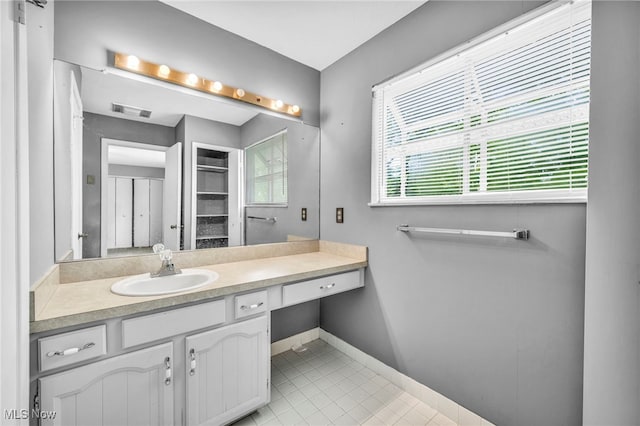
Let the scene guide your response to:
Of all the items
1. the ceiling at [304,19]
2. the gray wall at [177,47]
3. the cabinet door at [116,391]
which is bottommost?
the cabinet door at [116,391]

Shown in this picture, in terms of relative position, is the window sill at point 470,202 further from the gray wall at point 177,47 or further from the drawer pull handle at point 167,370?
the drawer pull handle at point 167,370

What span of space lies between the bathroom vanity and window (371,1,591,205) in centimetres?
98

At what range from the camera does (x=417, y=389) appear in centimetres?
178

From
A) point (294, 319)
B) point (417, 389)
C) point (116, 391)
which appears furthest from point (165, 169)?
point (417, 389)

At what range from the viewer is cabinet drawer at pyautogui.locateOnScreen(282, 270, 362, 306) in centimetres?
170

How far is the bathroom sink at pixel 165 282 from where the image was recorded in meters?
1.42

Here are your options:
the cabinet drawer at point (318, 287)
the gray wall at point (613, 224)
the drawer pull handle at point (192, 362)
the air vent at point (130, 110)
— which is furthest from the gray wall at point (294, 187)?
the gray wall at point (613, 224)

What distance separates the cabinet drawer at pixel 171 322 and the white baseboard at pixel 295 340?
1088 millimetres

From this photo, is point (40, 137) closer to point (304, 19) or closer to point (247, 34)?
point (247, 34)

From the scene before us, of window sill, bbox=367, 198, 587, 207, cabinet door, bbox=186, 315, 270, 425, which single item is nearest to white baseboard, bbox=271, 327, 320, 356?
cabinet door, bbox=186, 315, 270, 425

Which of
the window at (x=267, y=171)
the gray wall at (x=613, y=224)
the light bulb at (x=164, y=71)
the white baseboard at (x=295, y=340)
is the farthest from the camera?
the white baseboard at (x=295, y=340)

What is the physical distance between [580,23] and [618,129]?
0.54m

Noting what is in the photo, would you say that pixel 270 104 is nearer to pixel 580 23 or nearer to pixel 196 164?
pixel 196 164

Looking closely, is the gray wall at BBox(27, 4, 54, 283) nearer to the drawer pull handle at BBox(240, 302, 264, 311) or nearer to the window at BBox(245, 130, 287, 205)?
the drawer pull handle at BBox(240, 302, 264, 311)
